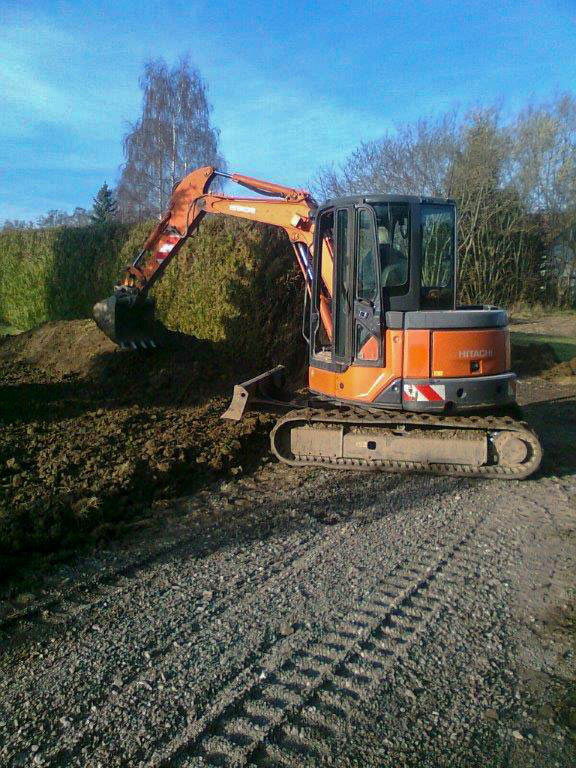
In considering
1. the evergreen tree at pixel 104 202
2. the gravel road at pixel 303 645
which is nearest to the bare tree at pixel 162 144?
the evergreen tree at pixel 104 202

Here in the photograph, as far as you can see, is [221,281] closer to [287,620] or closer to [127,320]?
[127,320]

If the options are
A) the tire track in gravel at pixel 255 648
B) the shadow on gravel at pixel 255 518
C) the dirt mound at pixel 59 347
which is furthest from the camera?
the dirt mound at pixel 59 347

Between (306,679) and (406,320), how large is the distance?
389 cm

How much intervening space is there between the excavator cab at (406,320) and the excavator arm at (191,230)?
761mm

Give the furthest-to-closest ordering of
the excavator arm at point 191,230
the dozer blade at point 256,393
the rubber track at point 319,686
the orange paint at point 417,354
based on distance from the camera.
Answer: the excavator arm at point 191,230 → the dozer blade at point 256,393 → the orange paint at point 417,354 → the rubber track at point 319,686

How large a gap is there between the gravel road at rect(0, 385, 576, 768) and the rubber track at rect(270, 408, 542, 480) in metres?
0.96

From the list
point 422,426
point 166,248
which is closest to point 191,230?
point 166,248

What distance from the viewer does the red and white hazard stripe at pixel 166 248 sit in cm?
947

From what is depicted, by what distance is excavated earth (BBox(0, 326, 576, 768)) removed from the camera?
2.75m

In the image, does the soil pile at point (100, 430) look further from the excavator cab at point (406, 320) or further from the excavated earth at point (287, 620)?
the excavator cab at point (406, 320)

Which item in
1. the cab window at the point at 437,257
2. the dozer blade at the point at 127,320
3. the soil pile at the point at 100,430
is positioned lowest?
the soil pile at the point at 100,430

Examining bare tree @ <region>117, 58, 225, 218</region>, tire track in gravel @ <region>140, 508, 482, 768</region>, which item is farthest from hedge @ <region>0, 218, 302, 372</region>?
Result: bare tree @ <region>117, 58, 225, 218</region>

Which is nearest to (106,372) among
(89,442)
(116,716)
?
(89,442)

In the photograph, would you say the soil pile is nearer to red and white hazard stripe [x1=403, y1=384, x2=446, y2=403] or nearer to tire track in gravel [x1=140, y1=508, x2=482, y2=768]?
red and white hazard stripe [x1=403, y1=384, x2=446, y2=403]
